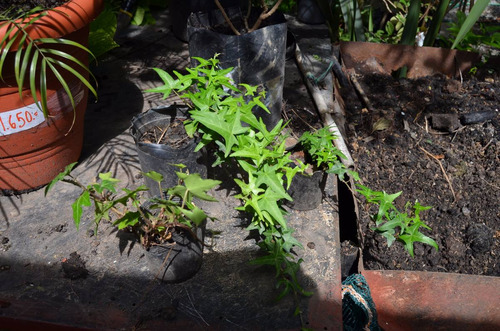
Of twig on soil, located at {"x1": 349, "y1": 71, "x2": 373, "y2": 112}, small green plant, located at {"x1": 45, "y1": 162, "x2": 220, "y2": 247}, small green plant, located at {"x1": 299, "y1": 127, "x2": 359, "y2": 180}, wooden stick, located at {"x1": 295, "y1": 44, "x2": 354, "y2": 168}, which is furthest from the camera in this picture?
twig on soil, located at {"x1": 349, "y1": 71, "x2": 373, "y2": 112}

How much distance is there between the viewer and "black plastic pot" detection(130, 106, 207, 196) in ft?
6.82

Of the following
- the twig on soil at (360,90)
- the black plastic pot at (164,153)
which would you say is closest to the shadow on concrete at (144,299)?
the black plastic pot at (164,153)

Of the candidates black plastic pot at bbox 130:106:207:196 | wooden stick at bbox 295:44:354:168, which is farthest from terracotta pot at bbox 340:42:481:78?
black plastic pot at bbox 130:106:207:196

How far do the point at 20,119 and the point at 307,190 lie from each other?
1.28m

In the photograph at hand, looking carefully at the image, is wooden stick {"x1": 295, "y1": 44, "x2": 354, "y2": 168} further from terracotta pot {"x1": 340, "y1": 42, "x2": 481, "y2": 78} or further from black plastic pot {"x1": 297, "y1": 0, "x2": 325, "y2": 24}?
black plastic pot {"x1": 297, "y1": 0, "x2": 325, "y2": 24}

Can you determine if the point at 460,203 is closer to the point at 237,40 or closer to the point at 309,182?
the point at 309,182

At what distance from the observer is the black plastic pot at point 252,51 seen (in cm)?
243

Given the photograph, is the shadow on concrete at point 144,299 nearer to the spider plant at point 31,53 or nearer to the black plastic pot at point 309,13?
the spider plant at point 31,53

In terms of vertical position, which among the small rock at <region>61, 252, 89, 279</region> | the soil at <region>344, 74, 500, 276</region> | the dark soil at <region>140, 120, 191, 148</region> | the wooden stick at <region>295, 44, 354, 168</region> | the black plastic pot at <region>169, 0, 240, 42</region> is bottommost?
the soil at <region>344, 74, 500, 276</region>

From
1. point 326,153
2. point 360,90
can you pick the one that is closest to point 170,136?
point 326,153

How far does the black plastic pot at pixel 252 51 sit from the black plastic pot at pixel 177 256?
0.93 meters

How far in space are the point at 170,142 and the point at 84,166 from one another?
0.62 meters

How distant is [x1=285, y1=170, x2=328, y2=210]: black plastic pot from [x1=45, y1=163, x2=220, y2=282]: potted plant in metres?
0.49

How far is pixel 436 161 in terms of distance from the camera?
2.90 m
